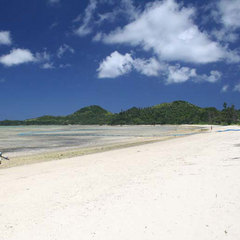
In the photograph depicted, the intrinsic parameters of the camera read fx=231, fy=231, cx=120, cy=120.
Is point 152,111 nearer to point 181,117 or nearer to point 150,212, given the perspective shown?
point 181,117

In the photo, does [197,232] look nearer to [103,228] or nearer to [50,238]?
[103,228]

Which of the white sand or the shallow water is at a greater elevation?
the white sand

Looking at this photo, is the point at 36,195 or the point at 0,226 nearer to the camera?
the point at 0,226

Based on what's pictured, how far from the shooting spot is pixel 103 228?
4828 millimetres

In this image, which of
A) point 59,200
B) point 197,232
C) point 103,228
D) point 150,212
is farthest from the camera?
point 59,200

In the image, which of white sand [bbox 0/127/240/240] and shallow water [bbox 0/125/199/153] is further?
shallow water [bbox 0/125/199/153]

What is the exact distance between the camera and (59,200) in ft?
22.0

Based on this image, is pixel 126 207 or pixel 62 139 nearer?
pixel 126 207

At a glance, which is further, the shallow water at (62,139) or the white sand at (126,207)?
the shallow water at (62,139)

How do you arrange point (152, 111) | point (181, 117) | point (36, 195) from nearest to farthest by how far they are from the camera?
point (36, 195) → point (181, 117) → point (152, 111)

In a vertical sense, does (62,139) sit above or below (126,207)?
below

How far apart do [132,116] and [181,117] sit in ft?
154

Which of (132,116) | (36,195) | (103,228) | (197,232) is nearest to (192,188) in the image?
(197,232)

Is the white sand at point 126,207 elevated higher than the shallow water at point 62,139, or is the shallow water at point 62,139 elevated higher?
the white sand at point 126,207
